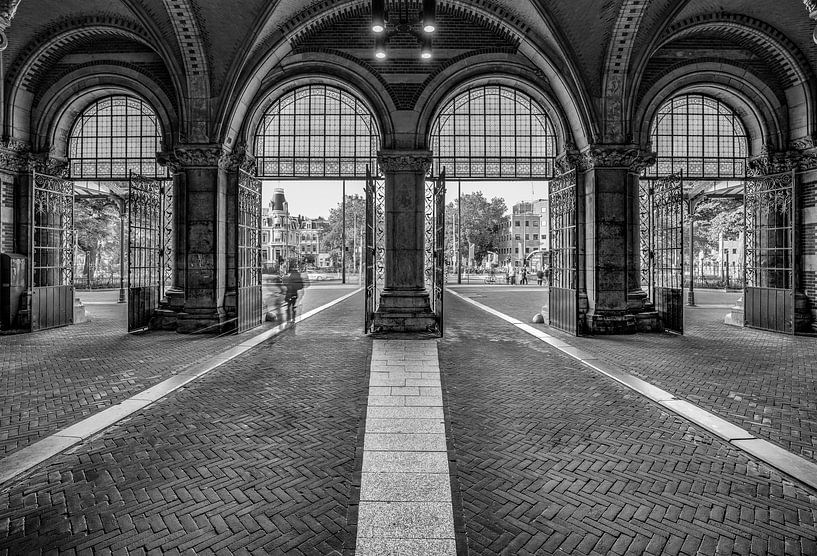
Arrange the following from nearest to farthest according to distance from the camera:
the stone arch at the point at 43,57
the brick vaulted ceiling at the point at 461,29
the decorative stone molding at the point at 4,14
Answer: the decorative stone molding at the point at 4,14
the brick vaulted ceiling at the point at 461,29
the stone arch at the point at 43,57

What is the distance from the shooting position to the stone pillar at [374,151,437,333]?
12078mm

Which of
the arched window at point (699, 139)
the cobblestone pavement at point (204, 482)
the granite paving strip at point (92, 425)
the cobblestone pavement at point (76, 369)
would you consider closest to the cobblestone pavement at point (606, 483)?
the cobblestone pavement at point (204, 482)

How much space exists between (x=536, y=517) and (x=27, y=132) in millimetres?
16958

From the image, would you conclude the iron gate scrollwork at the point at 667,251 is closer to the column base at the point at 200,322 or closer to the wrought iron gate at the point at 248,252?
the wrought iron gate at the point at 248,252

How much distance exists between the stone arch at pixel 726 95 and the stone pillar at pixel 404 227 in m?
6.36

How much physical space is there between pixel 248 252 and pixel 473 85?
8.37 meters

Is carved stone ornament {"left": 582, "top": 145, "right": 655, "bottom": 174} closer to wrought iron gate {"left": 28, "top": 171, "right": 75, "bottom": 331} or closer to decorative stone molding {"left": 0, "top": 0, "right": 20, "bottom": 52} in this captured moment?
decorative stone molding {"left": 0, "top": 0, "right": 20, "bottom": 52}

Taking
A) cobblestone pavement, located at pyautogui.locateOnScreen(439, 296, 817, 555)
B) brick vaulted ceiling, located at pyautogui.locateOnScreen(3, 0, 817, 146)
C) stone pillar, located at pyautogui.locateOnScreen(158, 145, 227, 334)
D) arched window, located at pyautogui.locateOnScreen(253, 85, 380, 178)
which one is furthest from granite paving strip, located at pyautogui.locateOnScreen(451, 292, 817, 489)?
arched window, located at pyautogui.locateOnScreen(253, 85, 380, 178)

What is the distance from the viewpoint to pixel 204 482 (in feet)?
12.6

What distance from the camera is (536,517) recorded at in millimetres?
3293

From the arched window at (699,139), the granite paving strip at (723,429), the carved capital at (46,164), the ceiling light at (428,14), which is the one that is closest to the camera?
the granite paving strip at (723,429)

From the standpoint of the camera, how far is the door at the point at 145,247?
1214 centimetres

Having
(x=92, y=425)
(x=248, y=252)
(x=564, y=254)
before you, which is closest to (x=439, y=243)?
(x=564, y=254)

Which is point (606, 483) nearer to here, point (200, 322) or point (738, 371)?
point (738, 371)
